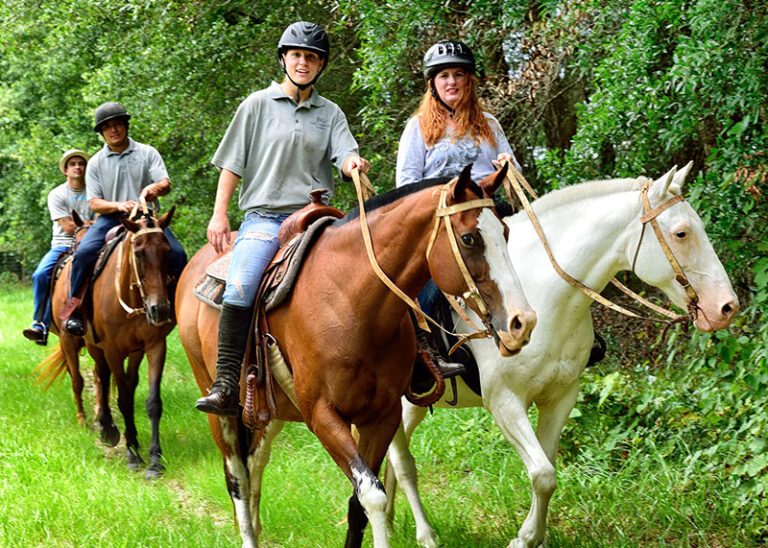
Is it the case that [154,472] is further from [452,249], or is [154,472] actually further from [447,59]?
[452,249]

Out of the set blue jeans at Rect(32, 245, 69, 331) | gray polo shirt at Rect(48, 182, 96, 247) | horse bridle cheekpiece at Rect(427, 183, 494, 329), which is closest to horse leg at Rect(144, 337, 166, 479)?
blue jeans at Rect(32, 245, 69, 331)

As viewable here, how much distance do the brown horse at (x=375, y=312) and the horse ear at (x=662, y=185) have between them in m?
1.27

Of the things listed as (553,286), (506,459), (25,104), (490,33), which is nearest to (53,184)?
(25,104)

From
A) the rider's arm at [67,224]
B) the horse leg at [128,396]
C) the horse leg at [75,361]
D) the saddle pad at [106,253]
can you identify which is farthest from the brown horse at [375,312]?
the rider's arm at [67,224]

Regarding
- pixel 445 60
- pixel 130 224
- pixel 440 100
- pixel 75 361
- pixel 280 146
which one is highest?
pixel 445 60

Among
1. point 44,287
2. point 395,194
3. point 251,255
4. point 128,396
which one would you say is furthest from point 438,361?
point 44,287

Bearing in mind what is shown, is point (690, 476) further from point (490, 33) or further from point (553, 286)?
point (490, 33)

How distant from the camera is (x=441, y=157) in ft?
17.2

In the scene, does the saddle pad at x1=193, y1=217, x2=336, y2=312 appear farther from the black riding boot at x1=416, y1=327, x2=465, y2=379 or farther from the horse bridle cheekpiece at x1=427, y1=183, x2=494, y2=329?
the horse bridle cheekpiece at x1=427, y1=183, x2=494, y2=329

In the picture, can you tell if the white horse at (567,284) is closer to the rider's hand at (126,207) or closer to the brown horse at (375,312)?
the brown horse at (375,312)

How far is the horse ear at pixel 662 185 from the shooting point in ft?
14.7

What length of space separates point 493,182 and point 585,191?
1.38 m

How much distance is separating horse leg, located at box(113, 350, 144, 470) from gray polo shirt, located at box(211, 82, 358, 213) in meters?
3.56

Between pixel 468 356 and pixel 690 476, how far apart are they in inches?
68.9
